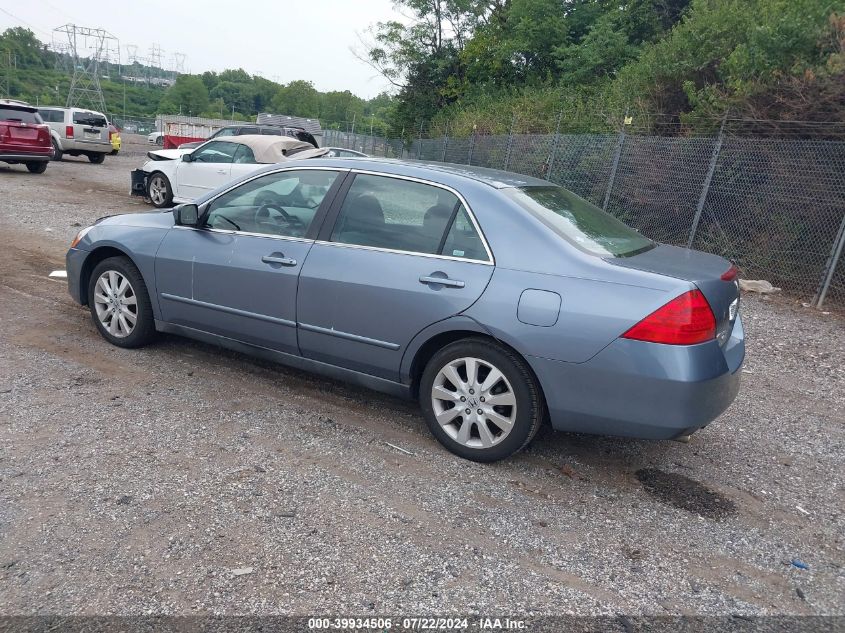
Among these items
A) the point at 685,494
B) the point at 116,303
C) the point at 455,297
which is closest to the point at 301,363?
the point at 455,297

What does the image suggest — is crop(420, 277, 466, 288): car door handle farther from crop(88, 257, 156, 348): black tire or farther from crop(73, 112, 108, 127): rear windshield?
crop(73, 112, 108, 127): rear windshield

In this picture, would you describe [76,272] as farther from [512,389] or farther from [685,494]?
[685,494]

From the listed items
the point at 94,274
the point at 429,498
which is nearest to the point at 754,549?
the point at 429,498

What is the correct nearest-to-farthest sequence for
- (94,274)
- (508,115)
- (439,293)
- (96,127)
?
1. (439,293)
2. (94,274)
3. (508,115)
4. (96,127)

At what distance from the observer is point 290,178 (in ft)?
14.7

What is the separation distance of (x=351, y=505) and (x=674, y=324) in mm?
1797

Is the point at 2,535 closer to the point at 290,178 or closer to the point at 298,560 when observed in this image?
the point at 298,560

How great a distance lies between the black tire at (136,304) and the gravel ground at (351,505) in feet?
0.35

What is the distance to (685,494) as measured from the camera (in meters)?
3.58

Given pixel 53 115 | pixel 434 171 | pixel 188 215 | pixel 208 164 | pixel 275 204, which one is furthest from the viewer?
pixel 53 115

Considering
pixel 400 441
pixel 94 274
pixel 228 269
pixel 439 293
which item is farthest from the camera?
pixel 94 274

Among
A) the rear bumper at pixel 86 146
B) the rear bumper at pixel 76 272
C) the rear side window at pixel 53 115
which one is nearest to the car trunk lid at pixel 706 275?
the rear bumper at pixel 76 272

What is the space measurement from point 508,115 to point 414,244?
18195mm

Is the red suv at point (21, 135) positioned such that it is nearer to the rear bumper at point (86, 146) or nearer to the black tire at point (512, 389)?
the rear bumper at point (86, 146)
